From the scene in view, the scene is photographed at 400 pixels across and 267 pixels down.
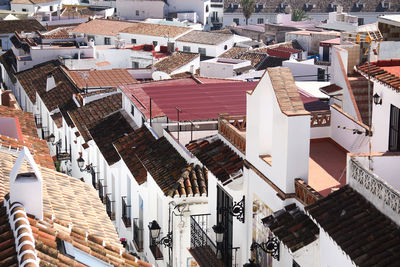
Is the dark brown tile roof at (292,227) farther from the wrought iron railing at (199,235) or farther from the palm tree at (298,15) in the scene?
the palm tree at (298,15)

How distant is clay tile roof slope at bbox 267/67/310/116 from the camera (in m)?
12.8

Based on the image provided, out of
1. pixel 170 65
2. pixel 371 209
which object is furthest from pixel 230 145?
pixel 170 65

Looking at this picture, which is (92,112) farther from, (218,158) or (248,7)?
(248,7)

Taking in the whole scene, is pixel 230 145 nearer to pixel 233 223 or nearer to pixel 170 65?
pixel 233 223

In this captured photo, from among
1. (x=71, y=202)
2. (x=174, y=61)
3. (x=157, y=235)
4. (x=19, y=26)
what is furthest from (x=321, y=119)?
(x=19, y=26)

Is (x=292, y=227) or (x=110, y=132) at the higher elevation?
(x=292, y=227)

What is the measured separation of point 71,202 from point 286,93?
14.3 feet

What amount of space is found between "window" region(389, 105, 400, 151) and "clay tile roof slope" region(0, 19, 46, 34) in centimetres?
5581

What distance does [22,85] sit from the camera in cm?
4328

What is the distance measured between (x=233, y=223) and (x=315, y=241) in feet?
13.5

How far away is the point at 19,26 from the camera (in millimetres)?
67375

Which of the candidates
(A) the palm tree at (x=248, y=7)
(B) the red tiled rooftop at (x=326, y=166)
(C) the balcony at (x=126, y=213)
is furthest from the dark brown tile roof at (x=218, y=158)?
(A) the palm tree at (x=248, y=7)

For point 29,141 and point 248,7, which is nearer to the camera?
point 29,141

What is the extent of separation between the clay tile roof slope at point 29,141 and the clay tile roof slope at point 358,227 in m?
8.12
